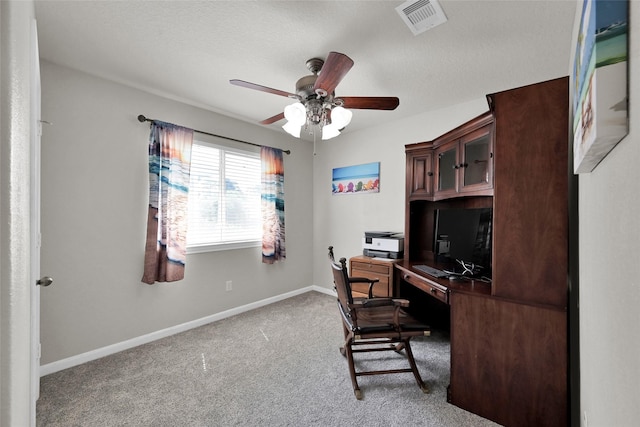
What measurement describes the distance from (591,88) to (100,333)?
348cm

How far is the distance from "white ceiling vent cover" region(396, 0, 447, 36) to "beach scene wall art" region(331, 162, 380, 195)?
207cm

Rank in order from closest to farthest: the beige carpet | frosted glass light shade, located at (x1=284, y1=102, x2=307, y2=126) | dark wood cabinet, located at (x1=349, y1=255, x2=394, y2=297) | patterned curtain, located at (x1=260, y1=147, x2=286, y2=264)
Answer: the beige carpet → frosted glass light shade, located at (x1=284, y1=102, x2=307, y2=126) → dark wood cabinet, located at (x1=349, y1=255, x2=394, y2=297) → patterned curtain, located at (x1=260, y1=147, x2=286, y2=264)

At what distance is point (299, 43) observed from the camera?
6.33 ft

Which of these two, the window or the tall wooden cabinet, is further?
the window

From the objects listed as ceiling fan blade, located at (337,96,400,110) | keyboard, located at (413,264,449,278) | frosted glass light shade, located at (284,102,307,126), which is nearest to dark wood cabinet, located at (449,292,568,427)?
keyboard, located at (413,264,449,278)

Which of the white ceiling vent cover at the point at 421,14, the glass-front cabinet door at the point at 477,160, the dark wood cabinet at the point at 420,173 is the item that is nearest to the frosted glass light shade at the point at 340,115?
the white ceiling vent cover at the point at 421,14

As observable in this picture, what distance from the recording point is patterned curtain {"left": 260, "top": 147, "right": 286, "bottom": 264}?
3.71 metres

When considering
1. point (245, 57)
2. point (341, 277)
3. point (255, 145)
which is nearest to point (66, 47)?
point (245, 57)

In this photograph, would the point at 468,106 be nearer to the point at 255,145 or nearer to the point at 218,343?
the point at 255,145

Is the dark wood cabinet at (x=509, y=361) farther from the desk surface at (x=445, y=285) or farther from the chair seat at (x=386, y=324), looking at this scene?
the chair seat at (x=386, y=324)

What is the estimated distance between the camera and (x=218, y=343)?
2.72m

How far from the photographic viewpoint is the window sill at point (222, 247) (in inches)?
121

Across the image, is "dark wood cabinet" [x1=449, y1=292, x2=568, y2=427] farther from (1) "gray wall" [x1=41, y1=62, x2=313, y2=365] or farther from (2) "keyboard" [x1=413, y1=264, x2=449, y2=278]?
(1) "gray wall" [x1=41, y1=62, x2=313, y2=365]

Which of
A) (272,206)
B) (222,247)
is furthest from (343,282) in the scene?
(272,206)
